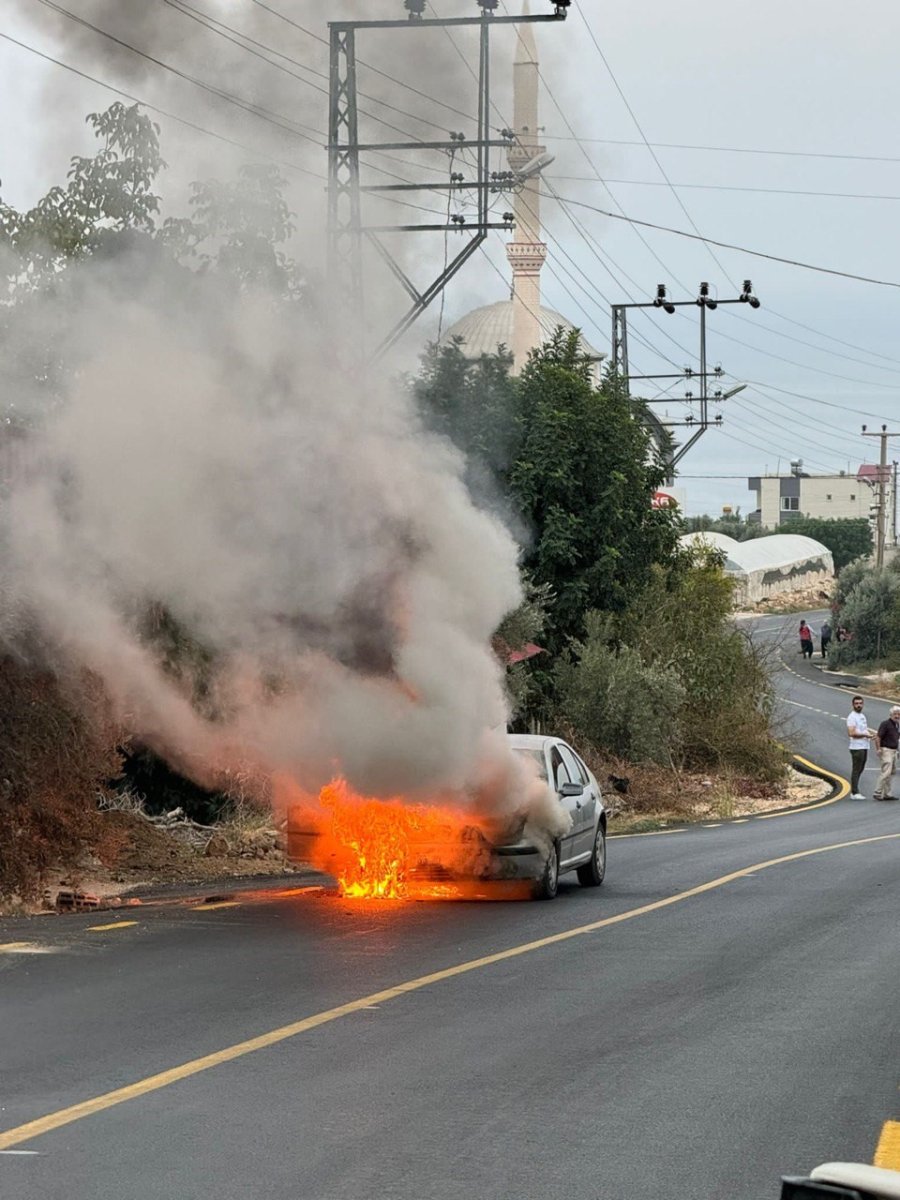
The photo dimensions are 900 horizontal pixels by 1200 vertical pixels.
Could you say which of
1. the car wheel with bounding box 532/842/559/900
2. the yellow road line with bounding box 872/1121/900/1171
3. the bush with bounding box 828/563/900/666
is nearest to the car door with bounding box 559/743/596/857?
the car wheel with bounding box 532/842/559/900

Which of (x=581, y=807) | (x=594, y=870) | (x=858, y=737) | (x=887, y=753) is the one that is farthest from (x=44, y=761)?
(x=887, y=753)

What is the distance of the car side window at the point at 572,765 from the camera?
57.6 feet

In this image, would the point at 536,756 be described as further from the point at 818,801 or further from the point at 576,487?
the point at 576,487

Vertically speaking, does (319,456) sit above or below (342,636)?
above

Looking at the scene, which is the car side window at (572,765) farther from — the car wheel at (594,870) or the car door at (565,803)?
the car wheel at (594,870)

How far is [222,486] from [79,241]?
4954mm

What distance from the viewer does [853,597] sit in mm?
75125

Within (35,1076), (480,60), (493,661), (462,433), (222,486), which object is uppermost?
(480,60)

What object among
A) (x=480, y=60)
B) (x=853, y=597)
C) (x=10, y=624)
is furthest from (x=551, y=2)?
(x=853, y=597)

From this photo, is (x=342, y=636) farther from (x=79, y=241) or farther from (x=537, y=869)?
(x=79, y=241)

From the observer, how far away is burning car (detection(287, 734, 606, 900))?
15297 millimetres

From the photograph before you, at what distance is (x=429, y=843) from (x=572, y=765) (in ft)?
9.22

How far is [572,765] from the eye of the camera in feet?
58.4

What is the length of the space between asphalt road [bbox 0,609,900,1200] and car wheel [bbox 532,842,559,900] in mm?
289
